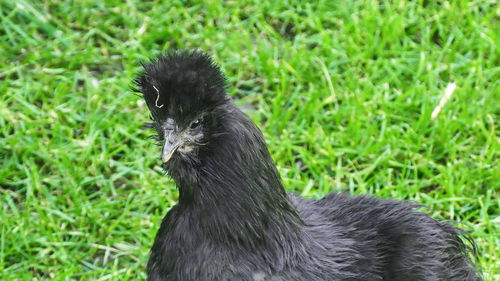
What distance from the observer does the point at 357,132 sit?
202 inches

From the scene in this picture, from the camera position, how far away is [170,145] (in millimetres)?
3266

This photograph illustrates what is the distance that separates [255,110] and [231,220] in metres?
2.19

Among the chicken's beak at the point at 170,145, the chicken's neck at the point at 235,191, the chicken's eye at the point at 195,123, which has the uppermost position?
the chicken's eye at the point at 195,123

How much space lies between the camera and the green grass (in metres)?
4.70

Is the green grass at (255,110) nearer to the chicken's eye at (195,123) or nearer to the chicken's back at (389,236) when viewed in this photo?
the chicken's back at (389,236)

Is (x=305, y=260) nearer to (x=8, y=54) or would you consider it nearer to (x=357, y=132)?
(x=357, y=132)

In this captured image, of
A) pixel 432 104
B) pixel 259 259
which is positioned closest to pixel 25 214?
pixel 259 259

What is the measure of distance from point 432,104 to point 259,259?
2268mm

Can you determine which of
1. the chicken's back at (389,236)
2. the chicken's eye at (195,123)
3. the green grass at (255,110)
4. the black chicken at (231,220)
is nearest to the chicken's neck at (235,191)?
the black chicken at (231,220)

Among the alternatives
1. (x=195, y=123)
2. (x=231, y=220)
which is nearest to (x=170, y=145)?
(x=195, y=123)

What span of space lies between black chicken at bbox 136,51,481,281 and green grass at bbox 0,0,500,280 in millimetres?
749

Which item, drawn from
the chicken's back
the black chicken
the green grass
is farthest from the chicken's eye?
the green grass

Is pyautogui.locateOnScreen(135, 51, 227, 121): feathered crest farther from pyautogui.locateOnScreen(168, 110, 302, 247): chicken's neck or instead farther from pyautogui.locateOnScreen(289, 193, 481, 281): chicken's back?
pyautogui.locateOnScreen(289, 193, 481, 281): chicken's back

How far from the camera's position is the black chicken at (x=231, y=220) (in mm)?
3264
